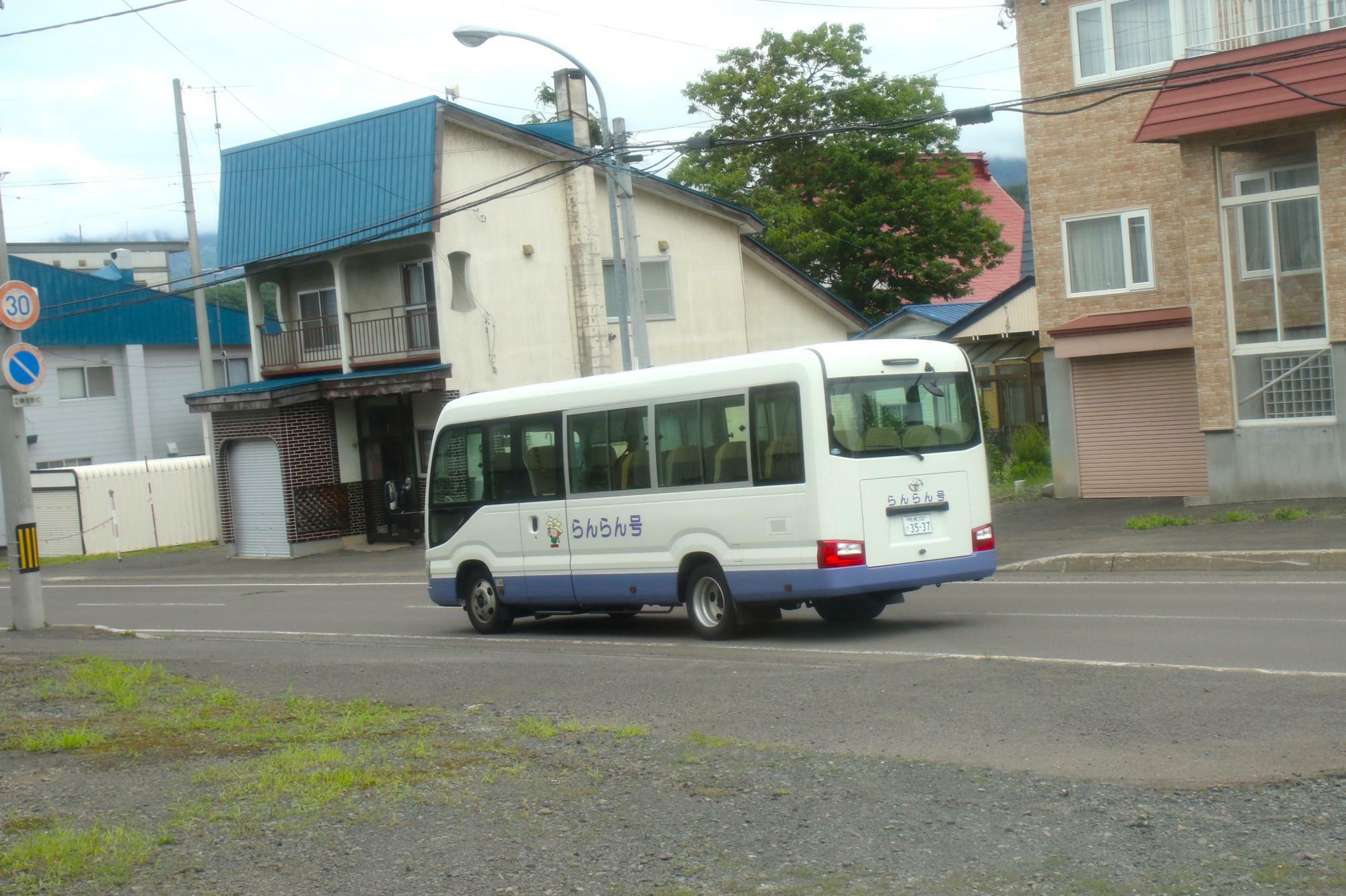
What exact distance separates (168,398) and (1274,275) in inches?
1471

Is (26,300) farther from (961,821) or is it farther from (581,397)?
(961,821)

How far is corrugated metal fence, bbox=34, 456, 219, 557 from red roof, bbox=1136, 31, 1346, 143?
27271 mm

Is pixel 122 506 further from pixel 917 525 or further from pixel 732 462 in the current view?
pixel 917 525

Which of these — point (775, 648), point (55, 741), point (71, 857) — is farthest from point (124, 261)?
point (71, 857)

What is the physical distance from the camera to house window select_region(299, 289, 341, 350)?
34.6m

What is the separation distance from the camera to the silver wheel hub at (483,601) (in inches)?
615

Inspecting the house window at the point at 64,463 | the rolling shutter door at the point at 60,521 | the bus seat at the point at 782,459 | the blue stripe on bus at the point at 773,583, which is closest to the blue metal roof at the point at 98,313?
Result: the house window at the point at 64,463

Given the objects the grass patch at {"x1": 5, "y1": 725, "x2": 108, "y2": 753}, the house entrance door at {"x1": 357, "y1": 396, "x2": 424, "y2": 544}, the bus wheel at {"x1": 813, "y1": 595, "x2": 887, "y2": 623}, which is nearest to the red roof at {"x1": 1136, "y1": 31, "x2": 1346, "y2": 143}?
the bus wheel at {"x1": 813, "y1": 595, "x2": 887, "y2": 623}

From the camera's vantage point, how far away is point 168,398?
4850 cm

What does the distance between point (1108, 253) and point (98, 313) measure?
110 feet

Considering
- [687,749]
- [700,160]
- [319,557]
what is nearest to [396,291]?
[319,557]

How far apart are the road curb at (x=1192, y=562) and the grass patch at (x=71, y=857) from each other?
13198 millimetres

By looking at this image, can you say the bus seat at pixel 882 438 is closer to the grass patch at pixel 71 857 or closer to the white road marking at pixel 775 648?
the white road marking at pixel 775 648

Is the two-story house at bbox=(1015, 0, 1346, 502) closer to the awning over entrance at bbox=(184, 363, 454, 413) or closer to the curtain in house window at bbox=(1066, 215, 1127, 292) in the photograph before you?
the curtain in house window at bbox=(1066, 215, 1127, 292)
